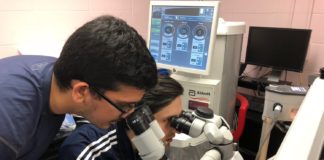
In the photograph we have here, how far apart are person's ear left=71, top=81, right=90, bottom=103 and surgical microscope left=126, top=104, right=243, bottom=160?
0.17 m

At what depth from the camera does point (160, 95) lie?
121 cm

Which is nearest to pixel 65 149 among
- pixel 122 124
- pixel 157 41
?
pixel 122 124

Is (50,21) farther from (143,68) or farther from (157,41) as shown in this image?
(143,68)

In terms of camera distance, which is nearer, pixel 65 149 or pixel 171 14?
pixel 65 149

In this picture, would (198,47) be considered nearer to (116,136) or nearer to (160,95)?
(160,95)

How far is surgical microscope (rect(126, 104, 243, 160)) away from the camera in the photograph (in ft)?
3.06

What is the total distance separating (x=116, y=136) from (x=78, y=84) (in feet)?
1.00

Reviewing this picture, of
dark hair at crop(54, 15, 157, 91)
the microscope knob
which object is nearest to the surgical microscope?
the microscope knob

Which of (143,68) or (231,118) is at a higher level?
(143,68)

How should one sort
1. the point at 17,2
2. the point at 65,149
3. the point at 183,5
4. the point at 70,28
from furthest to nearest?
1. the point at 70,28
2. the point at 17,2
3. the point at 183,5
4. the point at 65,149

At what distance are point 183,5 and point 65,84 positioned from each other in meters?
0.97

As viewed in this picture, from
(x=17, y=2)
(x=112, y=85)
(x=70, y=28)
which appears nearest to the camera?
(x=112, y=85)

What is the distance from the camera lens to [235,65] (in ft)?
6.00

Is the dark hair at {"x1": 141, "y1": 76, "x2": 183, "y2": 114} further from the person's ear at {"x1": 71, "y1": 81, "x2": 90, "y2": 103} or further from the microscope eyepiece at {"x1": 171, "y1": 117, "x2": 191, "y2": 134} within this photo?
the person's ear at {"x1": 71, "y1": 81, "x2": 90, "y2": 103}
